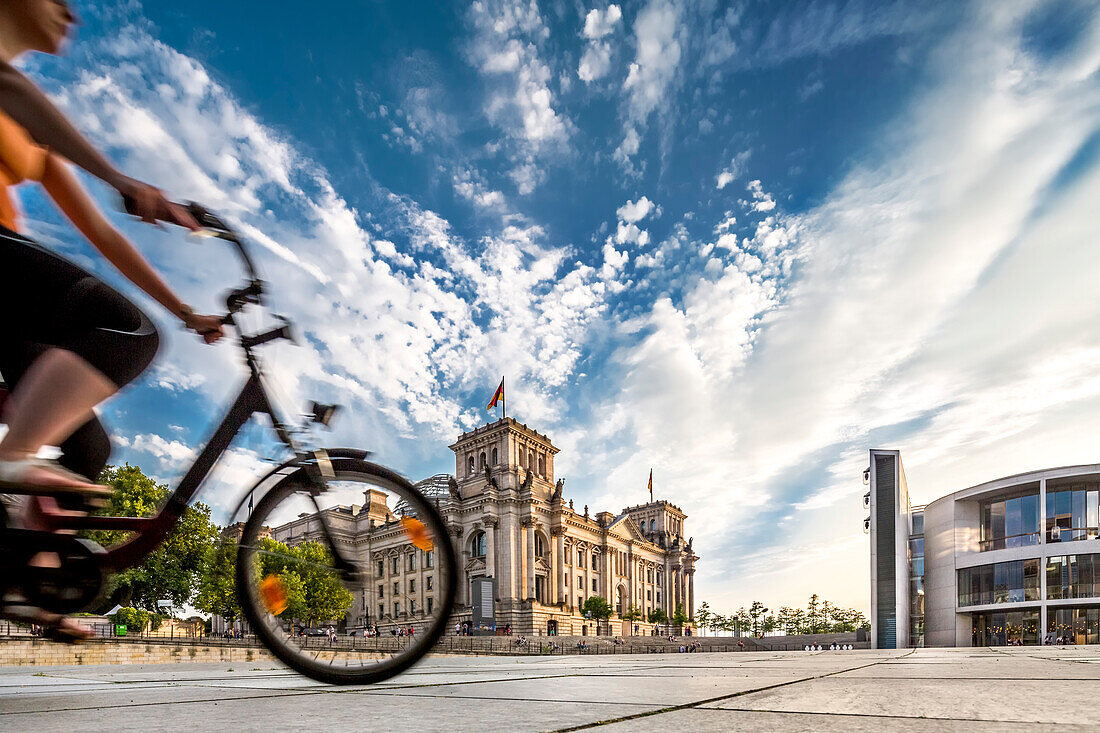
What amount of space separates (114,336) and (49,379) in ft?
0.84

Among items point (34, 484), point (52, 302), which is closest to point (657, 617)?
point (34, 484)

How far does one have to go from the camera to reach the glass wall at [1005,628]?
162ft

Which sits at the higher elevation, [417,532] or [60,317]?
[60,317]

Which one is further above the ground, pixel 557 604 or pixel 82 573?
pixel 82 573

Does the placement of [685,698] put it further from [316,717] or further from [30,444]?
[30,444]

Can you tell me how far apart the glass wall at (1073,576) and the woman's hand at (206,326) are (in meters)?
60.7

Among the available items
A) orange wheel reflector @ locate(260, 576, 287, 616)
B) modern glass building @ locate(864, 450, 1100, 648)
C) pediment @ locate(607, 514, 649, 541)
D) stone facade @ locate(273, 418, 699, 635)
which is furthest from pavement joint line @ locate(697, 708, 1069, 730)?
pediment @ locate(607, 514, 649, 541)

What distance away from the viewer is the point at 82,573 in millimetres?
2398

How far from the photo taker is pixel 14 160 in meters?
2.19

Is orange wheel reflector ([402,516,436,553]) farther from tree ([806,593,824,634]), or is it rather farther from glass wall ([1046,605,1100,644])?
tree ([806,593,824,634])

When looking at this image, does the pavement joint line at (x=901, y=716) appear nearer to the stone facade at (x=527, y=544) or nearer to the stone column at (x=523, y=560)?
the stone facade at (x=527, y=544)

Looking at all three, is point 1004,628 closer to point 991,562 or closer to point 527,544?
point 991,562

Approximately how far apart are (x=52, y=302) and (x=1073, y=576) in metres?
61.5

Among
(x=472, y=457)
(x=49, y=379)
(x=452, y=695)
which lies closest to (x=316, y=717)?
(x=452, y=695)
